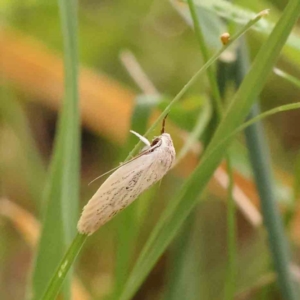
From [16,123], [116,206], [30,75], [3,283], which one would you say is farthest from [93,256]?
[116,206]

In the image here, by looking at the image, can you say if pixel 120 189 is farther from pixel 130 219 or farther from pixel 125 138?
pixel 125 138

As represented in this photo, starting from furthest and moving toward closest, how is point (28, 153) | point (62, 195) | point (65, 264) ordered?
point (28, 153) < point (62, 195) < point (65, 264)

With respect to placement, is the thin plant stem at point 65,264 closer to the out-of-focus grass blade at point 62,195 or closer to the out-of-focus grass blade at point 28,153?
the out-of-focus grass blade at point 62,195

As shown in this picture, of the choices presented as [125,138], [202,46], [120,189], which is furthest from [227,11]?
[125,138]

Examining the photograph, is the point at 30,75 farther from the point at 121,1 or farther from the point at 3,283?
the point at 3,283

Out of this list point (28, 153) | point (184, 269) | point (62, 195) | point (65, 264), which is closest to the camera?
point (65, 264)

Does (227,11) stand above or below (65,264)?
above

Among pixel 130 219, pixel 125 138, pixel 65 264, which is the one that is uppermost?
pixel 125 138
